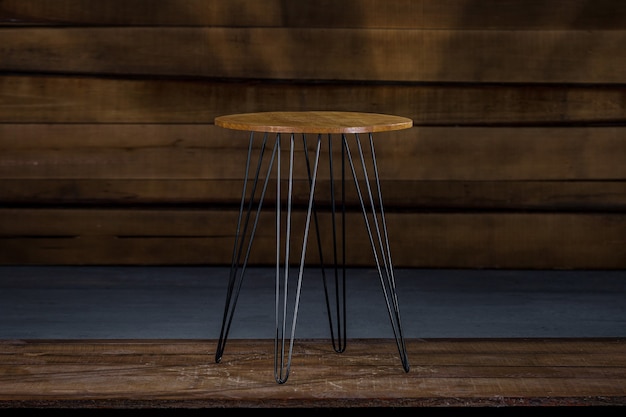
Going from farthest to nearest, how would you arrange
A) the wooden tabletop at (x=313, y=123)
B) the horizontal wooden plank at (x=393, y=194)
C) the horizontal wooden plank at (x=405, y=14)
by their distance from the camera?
1. the horizontal wooden plank at (x=393, y=194)
2. the horizontal wooden plank at (x=405, y=14)
3. the wooden tabletop at (x=313, y=123)

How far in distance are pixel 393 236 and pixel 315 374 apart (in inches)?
66.9

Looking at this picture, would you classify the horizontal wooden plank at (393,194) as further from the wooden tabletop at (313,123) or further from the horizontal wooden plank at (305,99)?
the wooden tabletop at (313,123)

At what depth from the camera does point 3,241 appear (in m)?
4.32

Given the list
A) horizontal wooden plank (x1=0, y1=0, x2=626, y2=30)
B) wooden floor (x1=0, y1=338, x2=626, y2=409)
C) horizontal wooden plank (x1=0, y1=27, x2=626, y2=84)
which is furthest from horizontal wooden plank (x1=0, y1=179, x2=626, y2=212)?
wooden floor (x1=0, y1=338, x2=626, y2=409)

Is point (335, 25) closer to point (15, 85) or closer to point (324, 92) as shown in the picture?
point (324, 92)

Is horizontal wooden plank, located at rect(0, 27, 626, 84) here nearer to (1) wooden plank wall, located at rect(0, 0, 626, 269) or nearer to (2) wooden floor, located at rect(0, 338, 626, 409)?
(1) wooden plank wall, located at rect(0, 0, 626, 269)

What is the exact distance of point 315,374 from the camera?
267cm

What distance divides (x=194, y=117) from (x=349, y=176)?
69cm

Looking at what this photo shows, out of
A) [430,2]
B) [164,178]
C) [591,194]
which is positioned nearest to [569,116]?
[591,194]

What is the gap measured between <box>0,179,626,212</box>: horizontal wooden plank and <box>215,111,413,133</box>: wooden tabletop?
1456 millimetres

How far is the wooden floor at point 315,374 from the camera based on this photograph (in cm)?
249

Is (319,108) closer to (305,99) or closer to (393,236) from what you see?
(305,99)

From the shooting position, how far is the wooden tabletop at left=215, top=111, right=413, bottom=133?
2461 millimetres

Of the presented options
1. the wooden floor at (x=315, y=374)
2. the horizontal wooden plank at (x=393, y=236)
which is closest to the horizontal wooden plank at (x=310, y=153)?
the horizontal wooden plank at (x=393, y=236)
